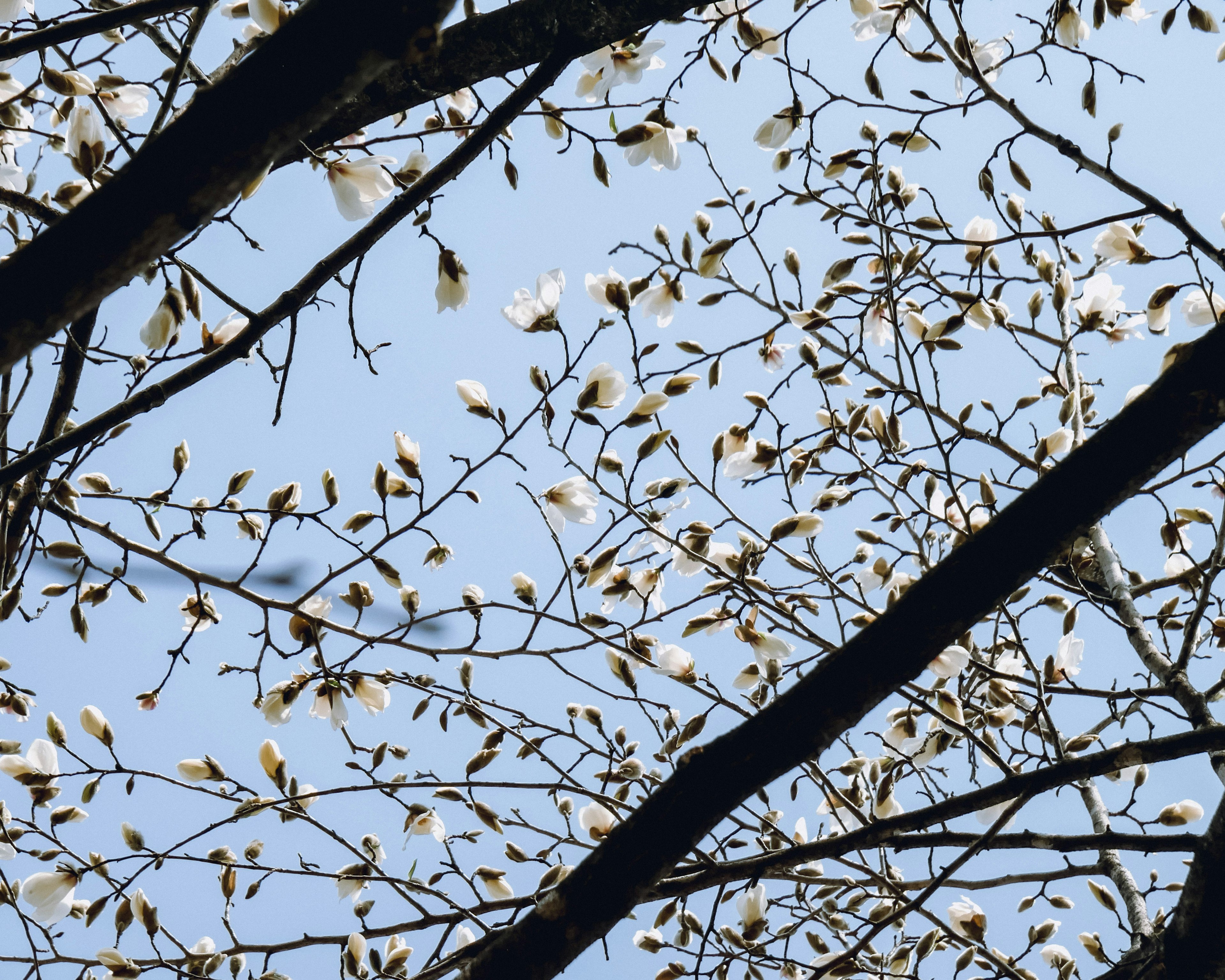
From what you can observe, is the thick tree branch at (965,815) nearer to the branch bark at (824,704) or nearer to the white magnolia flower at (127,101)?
the branch bark at (824,704)

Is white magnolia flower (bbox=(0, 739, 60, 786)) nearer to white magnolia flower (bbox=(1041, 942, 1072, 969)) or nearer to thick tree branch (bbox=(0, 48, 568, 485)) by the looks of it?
thick tree branch (bbox=(0, 48, 568, 485))

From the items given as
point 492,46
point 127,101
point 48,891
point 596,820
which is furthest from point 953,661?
point 127,101

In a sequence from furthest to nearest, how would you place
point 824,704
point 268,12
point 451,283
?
point 451,283 < point 268,12 < point 824,704

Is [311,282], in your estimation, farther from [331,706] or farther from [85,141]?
[331,706]

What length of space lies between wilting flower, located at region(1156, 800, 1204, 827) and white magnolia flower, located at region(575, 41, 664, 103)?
6.23 ft

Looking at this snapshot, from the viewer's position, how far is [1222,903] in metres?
0.94

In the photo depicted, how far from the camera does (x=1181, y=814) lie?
5.90ft

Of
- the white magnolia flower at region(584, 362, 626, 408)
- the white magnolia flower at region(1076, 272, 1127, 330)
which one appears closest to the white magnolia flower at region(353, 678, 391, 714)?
the white magnolia flower at region(584, 362, 626, 408)

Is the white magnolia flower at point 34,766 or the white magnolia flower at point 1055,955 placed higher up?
the white magnolia flower at point 34,766

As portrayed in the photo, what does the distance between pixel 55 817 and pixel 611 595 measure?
3.92 ft

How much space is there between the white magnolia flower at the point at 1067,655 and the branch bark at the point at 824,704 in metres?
1.00

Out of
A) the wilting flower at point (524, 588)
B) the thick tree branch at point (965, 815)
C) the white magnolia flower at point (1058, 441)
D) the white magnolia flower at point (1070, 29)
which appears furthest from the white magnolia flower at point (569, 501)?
the white magnolia flower at point (1070, 29)

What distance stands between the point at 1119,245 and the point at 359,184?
57.1 inches

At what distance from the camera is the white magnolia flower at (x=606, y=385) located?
159cm
